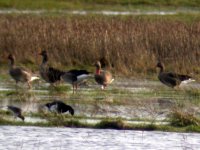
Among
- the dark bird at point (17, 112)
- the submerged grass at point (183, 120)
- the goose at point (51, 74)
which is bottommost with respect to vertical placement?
the submerged grass at point (183, 120)

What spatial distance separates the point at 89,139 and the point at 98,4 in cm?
3619

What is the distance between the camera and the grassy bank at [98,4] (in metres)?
46.9

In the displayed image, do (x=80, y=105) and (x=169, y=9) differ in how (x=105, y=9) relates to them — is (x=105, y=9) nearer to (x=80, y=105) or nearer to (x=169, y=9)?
(x=169, y=9)

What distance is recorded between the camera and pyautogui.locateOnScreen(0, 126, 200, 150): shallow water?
13023 millimetres

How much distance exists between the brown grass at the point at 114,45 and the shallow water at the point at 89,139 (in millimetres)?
7567

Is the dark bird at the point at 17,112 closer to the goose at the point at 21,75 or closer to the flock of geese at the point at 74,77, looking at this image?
the flock of geese at the point at 74,77

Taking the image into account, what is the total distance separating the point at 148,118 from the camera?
1547 centimetres

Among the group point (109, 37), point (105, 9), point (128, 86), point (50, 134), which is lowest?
point (50, 134)

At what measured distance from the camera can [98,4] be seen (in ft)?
162

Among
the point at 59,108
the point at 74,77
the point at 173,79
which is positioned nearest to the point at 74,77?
the point at 74,77

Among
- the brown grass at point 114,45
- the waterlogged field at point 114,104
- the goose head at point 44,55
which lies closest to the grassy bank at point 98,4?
the brown grass at point 114,45

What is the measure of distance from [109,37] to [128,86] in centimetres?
333

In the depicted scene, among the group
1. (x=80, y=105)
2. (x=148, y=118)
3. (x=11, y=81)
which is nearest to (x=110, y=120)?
(x=148, y=118)

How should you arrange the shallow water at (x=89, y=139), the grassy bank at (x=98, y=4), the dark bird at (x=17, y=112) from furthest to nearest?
the grassy bank at (x=98, y=4) → the dark bird at (x=17, y=112) → the shallow water at (x=89, y=139)
